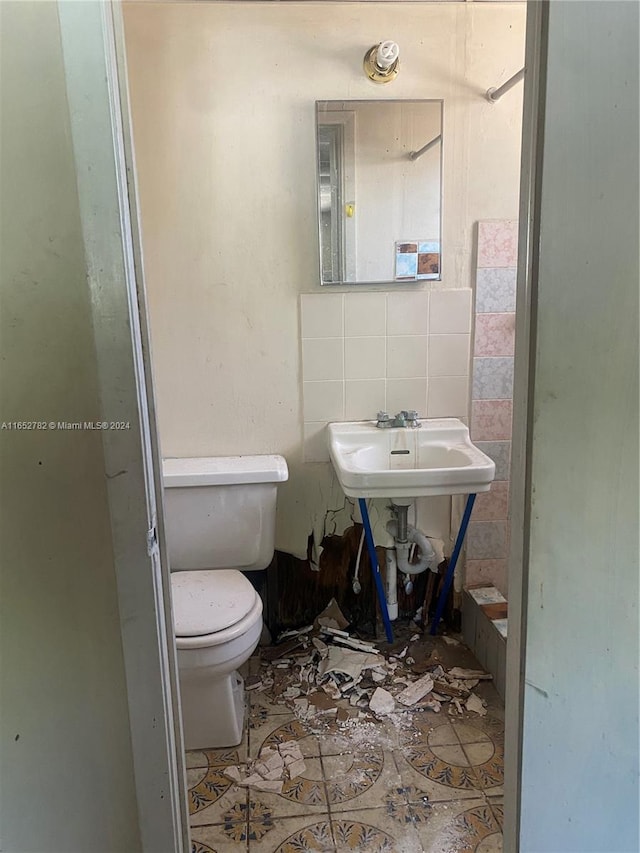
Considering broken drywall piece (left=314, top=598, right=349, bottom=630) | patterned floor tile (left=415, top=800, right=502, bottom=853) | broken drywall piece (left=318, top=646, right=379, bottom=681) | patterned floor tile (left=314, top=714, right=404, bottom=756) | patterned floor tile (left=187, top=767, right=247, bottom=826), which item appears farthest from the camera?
broken drywall piece (left=314, top=598, right=349, bottom=630)

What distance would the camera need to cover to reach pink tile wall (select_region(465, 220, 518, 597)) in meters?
2.18

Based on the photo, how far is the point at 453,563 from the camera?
2225 mm

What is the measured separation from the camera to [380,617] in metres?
2.42

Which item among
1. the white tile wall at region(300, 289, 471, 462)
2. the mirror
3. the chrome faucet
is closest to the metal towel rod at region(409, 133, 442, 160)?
the mirror

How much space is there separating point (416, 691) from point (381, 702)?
0.13m

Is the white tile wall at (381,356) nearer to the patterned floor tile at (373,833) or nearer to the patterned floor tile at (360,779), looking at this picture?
the patterned floor tile at (360,779)

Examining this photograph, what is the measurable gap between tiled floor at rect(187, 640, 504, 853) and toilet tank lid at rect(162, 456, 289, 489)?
0.75 metres

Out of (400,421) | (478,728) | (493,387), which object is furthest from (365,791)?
(493,387)

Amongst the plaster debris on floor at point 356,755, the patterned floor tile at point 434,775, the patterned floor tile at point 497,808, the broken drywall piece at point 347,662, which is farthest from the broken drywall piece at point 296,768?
the patterned floor tile at point 497,808

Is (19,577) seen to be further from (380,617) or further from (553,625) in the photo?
(380,617)

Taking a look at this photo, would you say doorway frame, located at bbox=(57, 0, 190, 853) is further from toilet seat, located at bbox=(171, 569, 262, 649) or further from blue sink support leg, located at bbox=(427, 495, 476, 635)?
blue sink support leg, located at bbox=(427, 495, 476, 635)

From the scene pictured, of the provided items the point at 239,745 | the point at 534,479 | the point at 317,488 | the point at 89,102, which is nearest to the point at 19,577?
the point at 89,102

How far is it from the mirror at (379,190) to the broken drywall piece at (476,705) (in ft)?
4.69

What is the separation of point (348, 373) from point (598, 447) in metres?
1.37
